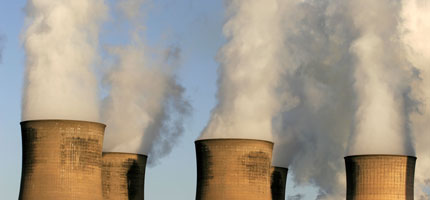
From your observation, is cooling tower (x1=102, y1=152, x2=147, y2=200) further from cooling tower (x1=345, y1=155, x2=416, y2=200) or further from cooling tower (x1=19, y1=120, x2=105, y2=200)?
cooling tower (x1=345, y1=155, x2=416, y2=200)

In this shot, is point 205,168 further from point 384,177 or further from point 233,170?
point 384,177

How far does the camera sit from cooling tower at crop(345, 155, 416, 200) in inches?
1225

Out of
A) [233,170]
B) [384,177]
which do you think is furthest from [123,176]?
[384,177]

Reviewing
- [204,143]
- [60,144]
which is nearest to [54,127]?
[60,144]

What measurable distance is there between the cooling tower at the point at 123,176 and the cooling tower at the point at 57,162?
7.44 meters

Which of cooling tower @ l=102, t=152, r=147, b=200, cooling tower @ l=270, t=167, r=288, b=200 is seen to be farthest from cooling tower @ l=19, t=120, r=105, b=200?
cooling tower @ l=270, t=167, r=288, b=200

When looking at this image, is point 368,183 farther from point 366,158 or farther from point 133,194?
point 133,194

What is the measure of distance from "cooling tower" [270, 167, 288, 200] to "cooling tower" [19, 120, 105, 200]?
507 inches

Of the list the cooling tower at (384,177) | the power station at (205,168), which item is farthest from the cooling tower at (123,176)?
the cooling tower at (384,177)

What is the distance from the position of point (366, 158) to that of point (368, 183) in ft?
2.74

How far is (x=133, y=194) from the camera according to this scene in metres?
37.7

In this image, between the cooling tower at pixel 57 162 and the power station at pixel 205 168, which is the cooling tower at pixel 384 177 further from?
the cooling tower at pixel 57 162

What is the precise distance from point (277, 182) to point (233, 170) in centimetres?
1016

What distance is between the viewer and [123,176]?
122 ft
